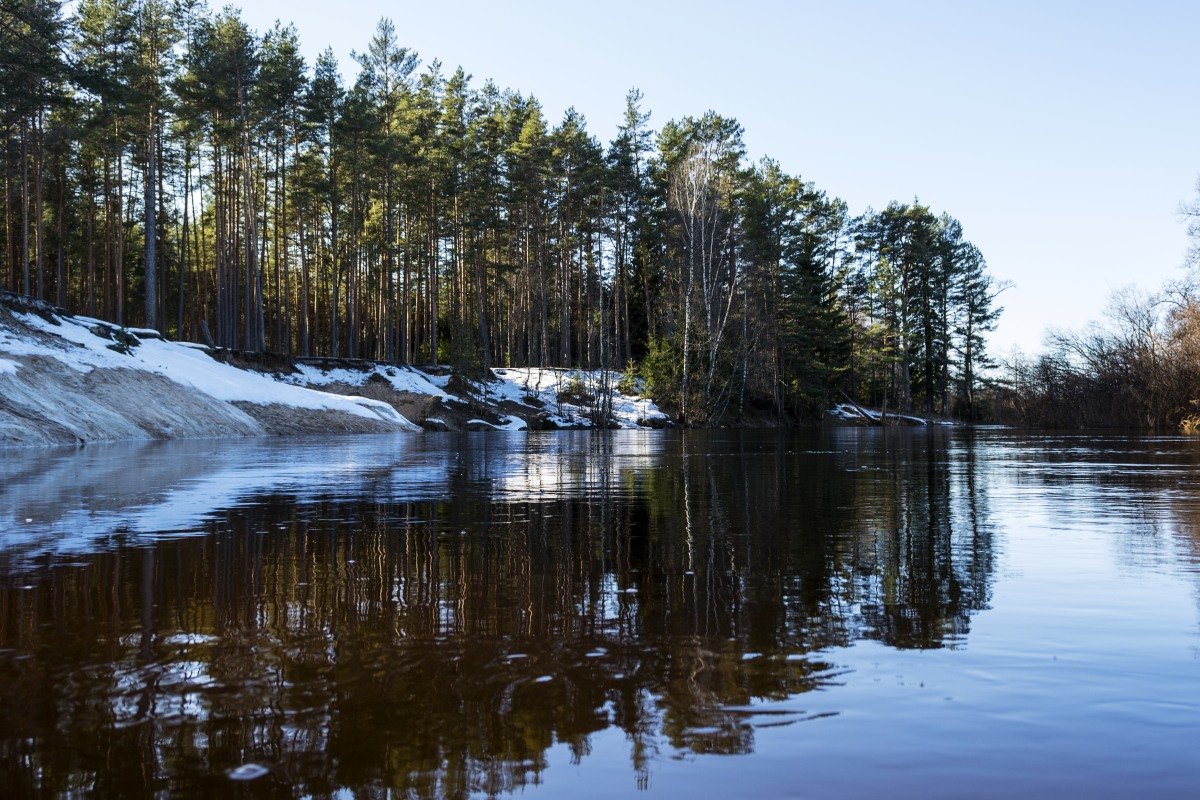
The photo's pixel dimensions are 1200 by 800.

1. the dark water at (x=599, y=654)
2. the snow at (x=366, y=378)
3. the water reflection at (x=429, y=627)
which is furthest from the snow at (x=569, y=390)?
the dark water at (x=599, y=654)

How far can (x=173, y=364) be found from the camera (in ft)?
116

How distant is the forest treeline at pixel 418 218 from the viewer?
1729 inches

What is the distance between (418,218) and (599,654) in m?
60.4

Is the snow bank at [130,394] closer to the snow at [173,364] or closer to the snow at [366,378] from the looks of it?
the snow at [173,364]

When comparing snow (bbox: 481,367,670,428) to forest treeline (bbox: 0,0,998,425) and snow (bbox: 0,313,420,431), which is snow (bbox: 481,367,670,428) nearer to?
forest treeline (bbox: 0,0,998,425)

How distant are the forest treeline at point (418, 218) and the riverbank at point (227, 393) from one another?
2.46 meters

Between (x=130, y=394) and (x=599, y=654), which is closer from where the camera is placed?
(x=599, y=654)

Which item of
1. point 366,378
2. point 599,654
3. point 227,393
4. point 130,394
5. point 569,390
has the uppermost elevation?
point 366,378

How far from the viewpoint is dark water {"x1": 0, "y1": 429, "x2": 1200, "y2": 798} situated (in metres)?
2.68

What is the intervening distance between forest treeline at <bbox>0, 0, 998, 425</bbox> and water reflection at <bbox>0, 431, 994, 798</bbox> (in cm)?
2858

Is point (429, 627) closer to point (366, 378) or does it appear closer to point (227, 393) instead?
point (227, 393)

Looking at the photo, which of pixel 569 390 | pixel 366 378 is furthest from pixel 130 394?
pixel 569 390

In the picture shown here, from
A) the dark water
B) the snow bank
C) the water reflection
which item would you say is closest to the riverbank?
the snow bank

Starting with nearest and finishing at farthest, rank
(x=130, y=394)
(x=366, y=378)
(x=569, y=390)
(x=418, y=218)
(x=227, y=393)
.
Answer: (x=130, y=394)
(x=227, y=393)
(x=366, y=378)
(x=569, y=390)
(x=418, y=218)
